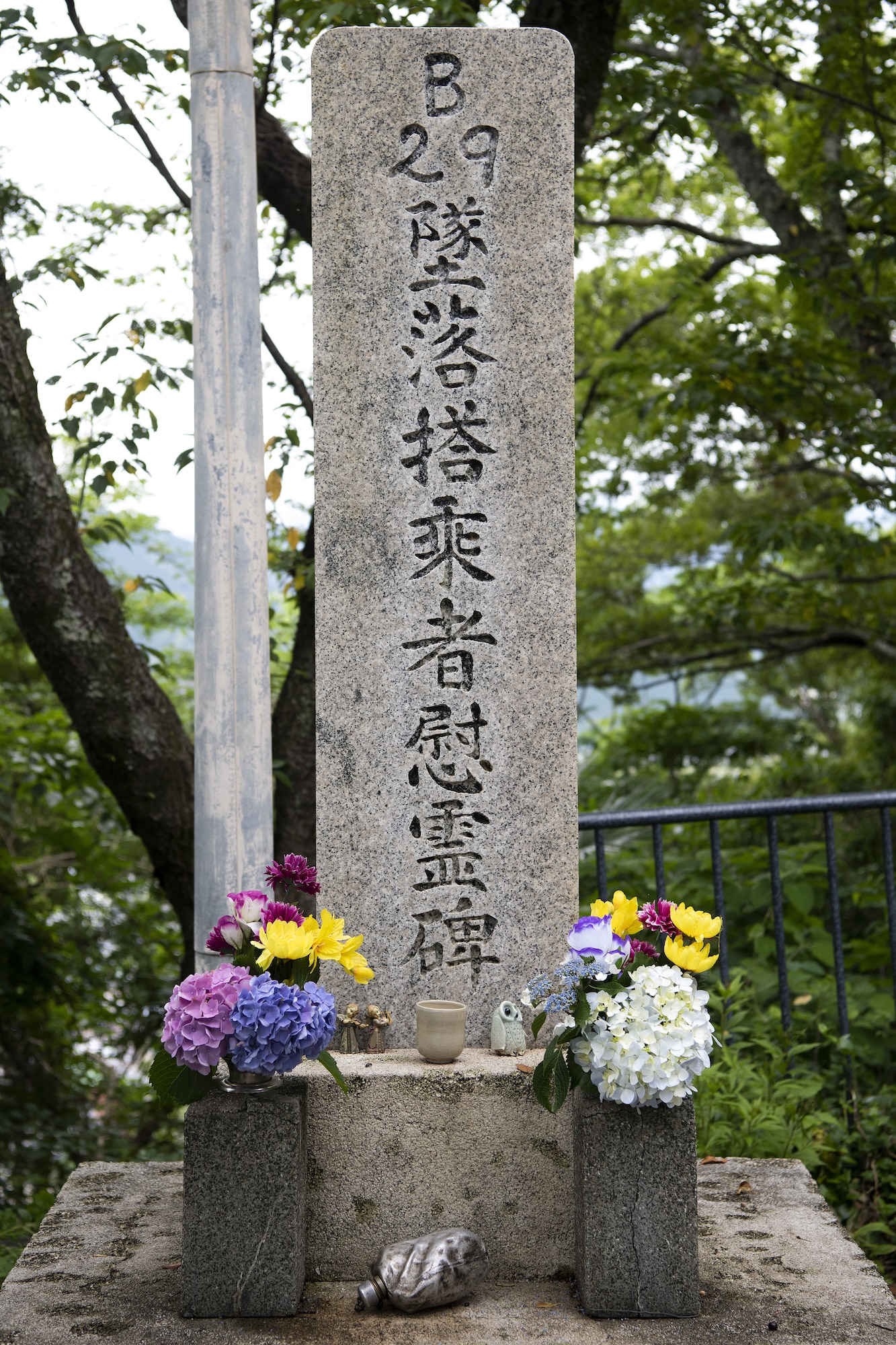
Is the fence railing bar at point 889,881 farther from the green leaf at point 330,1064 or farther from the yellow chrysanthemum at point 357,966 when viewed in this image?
the green leaf at point 330,1064

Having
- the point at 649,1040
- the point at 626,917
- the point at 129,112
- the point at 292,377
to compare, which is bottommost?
the point at 649,1040

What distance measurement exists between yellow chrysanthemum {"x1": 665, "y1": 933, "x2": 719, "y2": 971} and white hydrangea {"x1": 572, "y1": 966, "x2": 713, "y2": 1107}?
0.10ft

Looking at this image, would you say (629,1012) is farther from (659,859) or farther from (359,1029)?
(659,859)

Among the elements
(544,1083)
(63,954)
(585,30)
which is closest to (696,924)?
(544,1083)

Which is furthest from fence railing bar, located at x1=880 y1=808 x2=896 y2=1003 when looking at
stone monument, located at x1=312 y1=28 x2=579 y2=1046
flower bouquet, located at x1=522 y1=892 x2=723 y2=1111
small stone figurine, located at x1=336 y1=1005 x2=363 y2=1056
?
small stone figurine, located at x1=336 y1=1005 x2=363 y2=1056

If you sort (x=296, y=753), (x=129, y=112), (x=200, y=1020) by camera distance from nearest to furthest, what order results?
(x=200, y=1020) → (x=129, y=112) → (x=296, y=753)

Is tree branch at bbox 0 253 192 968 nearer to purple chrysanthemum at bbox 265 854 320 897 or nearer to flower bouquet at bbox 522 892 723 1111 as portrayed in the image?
purple chrysanthemum at bbox 265 854 320 897

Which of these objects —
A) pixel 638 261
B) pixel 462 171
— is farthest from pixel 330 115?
pixel 638 261

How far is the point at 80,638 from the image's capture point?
12.5 ft

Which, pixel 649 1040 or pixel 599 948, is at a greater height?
pixel 599 948

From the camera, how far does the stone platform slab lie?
87.3 inches

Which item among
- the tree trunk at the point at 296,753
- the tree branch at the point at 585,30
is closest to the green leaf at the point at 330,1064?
the tree trunk at the point at 296,753

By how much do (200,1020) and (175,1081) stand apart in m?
0.17

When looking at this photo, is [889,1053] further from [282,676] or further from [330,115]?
[330,115]
